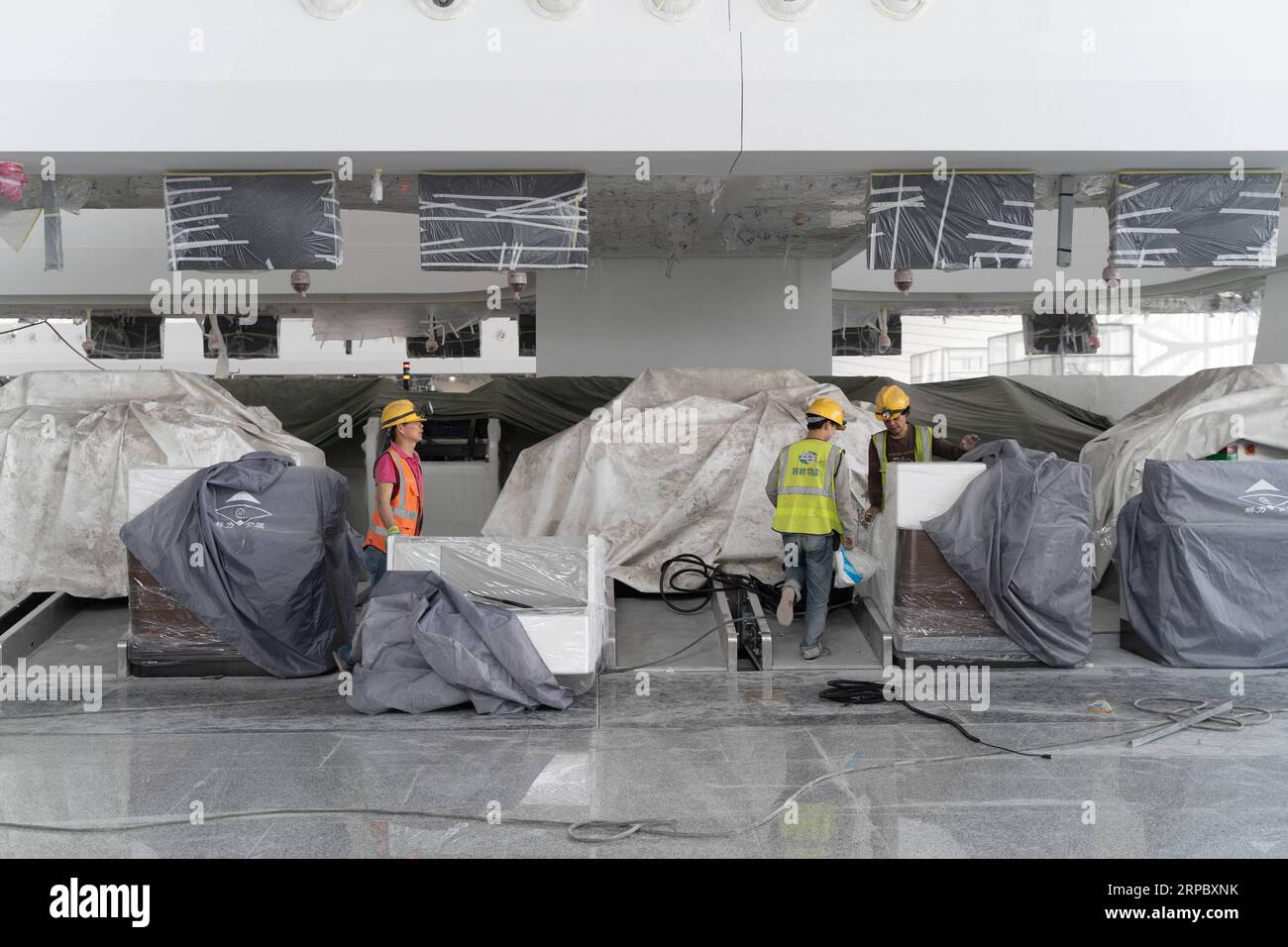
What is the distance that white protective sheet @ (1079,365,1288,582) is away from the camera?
7641 millimetres

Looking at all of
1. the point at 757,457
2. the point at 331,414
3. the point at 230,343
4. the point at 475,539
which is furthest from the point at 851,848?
the point at 230,343

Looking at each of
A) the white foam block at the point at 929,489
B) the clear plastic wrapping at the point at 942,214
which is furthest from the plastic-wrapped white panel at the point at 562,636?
the clear plastic wrapping at the point at 942,214

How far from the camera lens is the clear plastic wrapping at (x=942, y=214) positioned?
23.8ft

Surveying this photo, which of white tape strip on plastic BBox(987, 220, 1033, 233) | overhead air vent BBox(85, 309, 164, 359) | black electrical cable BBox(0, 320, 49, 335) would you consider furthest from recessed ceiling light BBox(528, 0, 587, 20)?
black electrical cable BBox(0, 320, 49, 335)

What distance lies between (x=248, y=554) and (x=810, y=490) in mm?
3285

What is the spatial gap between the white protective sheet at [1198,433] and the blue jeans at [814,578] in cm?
236

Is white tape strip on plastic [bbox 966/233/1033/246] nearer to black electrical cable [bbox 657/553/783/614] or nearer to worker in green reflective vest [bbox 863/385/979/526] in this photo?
worker in green reflective vest [bbox 863/385/979/526]

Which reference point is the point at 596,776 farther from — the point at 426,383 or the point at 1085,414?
the point at 426,383

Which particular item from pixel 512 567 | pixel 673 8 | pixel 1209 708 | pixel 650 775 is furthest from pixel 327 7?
pixel 1209 708

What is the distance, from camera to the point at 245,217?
7.16 m

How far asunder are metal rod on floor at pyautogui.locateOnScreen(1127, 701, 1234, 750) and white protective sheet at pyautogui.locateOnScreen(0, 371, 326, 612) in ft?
19.5

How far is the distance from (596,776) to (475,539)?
6.71ft

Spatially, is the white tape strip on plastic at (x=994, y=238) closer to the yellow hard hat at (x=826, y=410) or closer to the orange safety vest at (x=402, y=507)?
the yellow hard hat at (x=826, y=410)

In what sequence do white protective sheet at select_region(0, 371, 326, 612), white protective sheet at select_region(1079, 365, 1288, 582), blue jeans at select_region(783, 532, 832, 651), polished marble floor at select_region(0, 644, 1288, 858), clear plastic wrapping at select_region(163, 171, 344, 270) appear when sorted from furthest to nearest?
1. white protective sheet at select_region(1079, 365, 1288, 582)
2. white protective sheet at select_region(0, 371, 326, 612)
3. clear plastic wrapping at select_region(163, 171, 344, 270)
4. blue jeans at select_region(783, 532, 832, 651)
5. polished marble floor at select_region(0, 644, 1288, 858)
